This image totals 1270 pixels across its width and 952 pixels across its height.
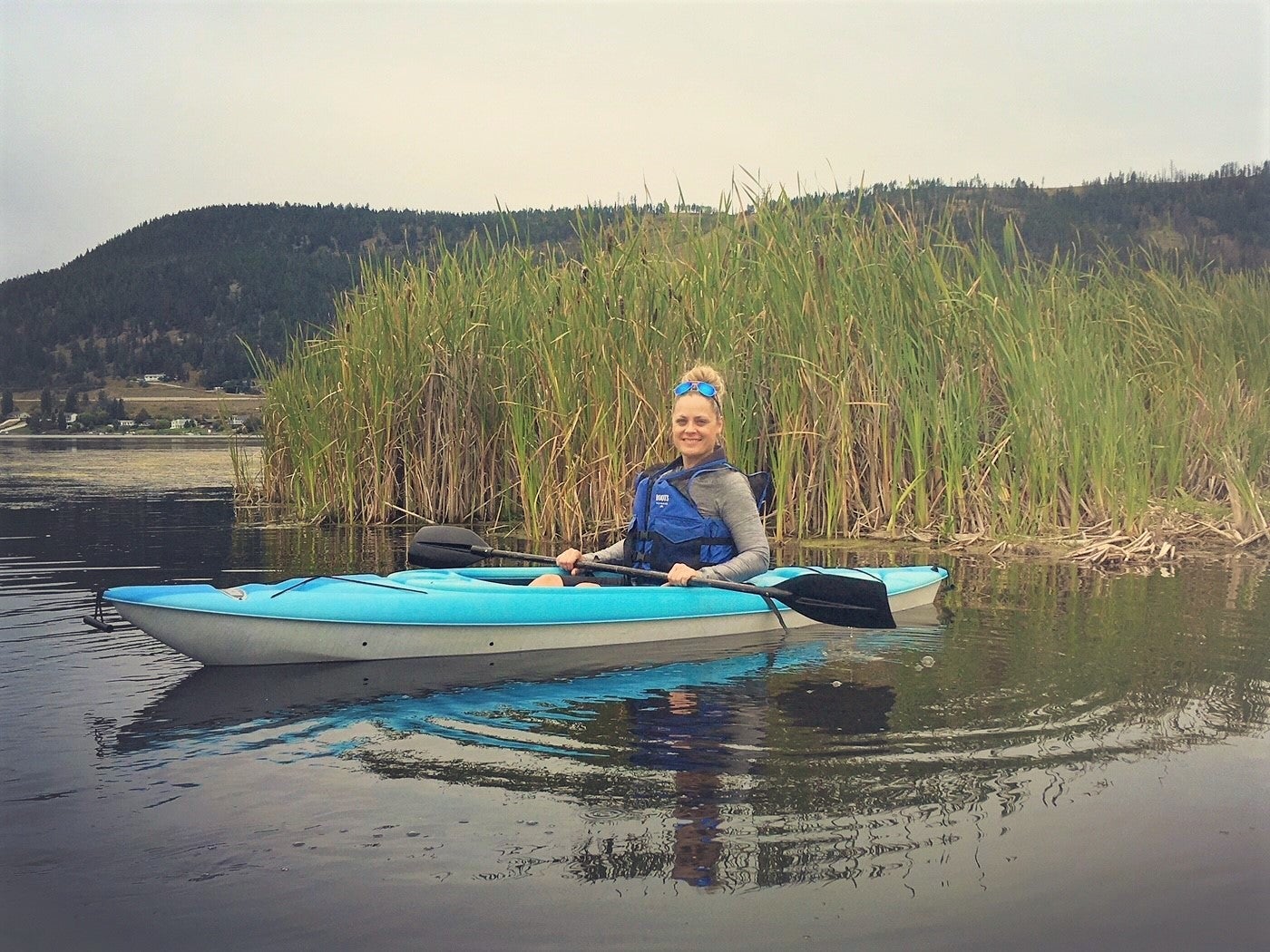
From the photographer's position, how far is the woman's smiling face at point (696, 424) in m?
5.58

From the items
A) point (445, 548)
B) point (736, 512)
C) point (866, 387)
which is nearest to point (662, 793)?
point (736, 512)

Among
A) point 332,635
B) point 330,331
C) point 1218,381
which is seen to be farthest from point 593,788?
point 330,331

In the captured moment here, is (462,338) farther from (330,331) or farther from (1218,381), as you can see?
(1218,381)

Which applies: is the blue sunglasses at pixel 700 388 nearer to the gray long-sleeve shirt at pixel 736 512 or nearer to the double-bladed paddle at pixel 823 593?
the gray long-sleeve shirt at pixel 736 512

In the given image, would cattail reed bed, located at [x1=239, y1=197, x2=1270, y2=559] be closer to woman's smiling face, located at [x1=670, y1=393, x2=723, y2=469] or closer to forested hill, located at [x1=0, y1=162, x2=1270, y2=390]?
woman's smiling face, located at [x1=670, y1=393, x2=723, y2=469]

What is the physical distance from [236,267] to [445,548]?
8789 cm

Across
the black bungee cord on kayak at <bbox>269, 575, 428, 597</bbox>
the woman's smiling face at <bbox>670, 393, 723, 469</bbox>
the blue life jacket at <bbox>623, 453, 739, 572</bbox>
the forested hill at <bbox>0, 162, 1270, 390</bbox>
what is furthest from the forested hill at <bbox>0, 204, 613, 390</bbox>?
the black bungee cord on kayak at <bbox>269, 575, 428, 597</bbox>

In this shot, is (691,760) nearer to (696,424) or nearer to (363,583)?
(363,583)

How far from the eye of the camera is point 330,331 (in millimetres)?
11281

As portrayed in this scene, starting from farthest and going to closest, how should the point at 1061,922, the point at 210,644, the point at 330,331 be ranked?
the point at 330,331
the point at 210,644
the point at 1061,922

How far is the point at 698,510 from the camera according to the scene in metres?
5.73

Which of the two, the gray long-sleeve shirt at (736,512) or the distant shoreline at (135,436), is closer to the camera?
the gray long-sleeve shirt at (736,512)

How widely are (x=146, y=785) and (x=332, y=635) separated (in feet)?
5.36

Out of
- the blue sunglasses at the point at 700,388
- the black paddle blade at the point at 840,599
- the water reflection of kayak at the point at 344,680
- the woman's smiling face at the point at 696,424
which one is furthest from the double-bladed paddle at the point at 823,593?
the blue sunglasses at the point at 700,388
